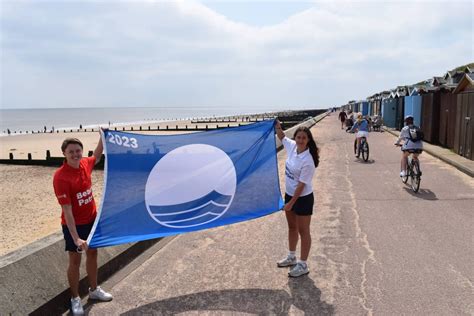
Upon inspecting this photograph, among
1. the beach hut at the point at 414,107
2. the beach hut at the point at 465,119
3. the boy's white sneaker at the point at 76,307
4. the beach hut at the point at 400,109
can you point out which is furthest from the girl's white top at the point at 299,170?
the beach hut at the point at 400,109

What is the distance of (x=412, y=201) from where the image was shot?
8.48 metres

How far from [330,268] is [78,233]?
10.2ft

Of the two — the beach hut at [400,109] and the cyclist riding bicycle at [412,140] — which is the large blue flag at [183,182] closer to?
the cyclist riding bicycle at [412,140]

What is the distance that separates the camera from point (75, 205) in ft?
13.1

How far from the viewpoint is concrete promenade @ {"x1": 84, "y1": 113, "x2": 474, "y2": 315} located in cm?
421

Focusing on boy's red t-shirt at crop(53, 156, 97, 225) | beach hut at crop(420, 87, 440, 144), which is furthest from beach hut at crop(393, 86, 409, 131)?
boy's red t-shirt at crop(53, 156, 97, 225)

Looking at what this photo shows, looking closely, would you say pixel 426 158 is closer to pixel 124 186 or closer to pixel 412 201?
pixel 412 201

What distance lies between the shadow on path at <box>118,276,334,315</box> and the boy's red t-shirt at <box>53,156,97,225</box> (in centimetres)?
111

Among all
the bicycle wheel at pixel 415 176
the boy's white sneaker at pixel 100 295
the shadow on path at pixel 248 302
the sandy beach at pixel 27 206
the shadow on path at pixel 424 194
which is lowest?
the sandy beach at pixel 27 206

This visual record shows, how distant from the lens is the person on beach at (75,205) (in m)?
3.84

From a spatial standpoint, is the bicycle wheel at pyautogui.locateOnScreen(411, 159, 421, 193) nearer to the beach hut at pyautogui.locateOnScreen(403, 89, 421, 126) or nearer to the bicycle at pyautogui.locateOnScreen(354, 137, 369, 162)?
the bicycle at pyautogui.locateOnScreen(354, 137, 369, 162)

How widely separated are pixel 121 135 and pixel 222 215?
1545mm

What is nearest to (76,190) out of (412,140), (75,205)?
(75,205)

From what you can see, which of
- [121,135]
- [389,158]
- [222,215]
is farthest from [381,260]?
[389,158]
